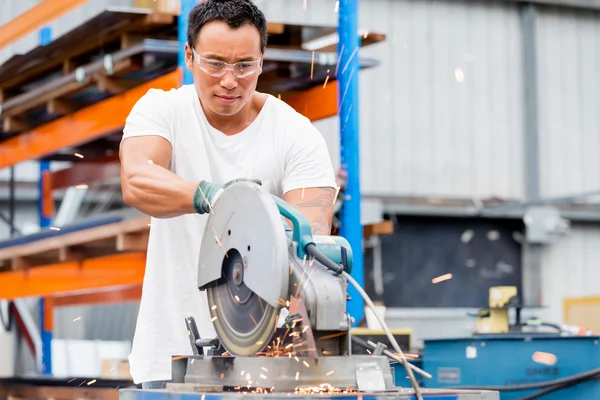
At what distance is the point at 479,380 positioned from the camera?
16.2 feet

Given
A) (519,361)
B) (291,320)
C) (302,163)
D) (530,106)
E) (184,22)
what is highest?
(530,106)

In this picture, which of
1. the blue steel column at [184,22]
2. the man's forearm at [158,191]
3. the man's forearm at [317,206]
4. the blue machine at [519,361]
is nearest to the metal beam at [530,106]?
the blue machine at [519,361]

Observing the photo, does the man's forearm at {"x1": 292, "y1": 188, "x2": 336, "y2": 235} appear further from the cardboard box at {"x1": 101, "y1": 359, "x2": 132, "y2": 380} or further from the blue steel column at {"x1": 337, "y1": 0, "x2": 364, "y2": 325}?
the cardboard box at {"x1": 101, "y1": 359, "x2": 132, "y2": 380}

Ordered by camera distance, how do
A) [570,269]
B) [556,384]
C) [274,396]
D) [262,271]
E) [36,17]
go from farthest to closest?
1. [570,269]
2. [36,17]
3. [556,384]
4. [262,271]
5. [274,396]

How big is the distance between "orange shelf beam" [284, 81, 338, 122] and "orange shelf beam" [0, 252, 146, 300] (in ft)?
4.08

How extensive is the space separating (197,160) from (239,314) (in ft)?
1.87

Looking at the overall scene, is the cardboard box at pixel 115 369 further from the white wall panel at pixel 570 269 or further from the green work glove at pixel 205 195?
the white wall panel at pixel 570 269

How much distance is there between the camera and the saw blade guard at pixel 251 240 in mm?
1811

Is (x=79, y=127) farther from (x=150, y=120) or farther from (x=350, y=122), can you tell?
(x=150, y=120)

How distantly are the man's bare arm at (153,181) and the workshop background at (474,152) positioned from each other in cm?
829

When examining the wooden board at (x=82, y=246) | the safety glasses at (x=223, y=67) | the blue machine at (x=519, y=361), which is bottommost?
the blue machine at (x=519, y=361)

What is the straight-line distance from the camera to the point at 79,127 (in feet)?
18.0

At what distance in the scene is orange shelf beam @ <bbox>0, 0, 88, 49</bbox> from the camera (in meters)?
5.28

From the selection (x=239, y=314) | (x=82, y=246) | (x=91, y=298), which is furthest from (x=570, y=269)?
(x=239, y=314)
